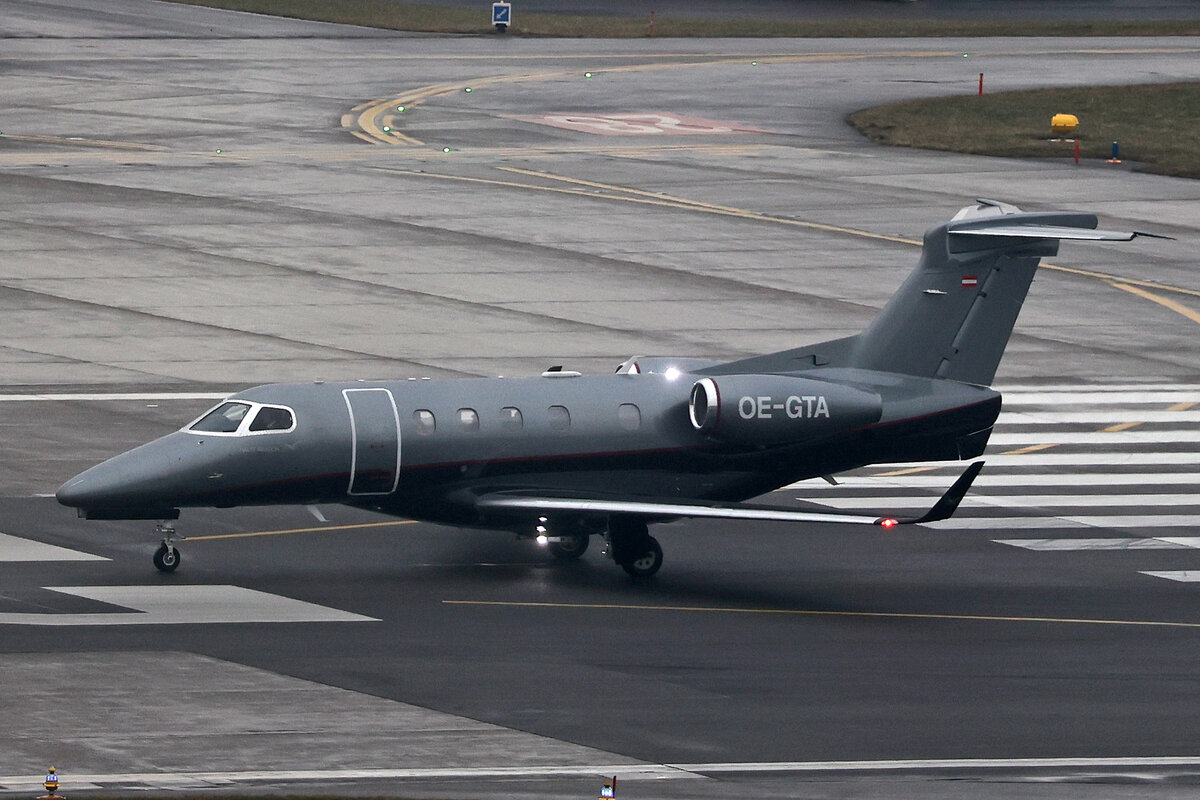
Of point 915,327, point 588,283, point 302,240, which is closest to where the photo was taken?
point 915,327

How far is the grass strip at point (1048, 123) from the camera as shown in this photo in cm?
7056

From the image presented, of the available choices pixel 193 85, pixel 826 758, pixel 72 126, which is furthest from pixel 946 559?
pixel 193 85

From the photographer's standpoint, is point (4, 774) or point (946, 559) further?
point (946, 559)

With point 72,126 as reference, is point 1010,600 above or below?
below

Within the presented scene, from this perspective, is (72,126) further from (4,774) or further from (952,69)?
(4,774)

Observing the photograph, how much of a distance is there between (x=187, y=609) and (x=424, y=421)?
14.0 ft

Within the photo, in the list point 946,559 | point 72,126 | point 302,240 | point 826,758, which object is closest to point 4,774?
point 826,758

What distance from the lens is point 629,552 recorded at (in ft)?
96.5

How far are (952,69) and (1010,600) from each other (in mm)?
62663

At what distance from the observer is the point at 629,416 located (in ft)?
97.5

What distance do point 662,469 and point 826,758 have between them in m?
8.99

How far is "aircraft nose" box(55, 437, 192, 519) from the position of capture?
2758 cm

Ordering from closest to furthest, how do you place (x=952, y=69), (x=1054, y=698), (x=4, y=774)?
1. (x=4, y=774)
2. (x=1054, y=698)
3. (x=952, y=69)

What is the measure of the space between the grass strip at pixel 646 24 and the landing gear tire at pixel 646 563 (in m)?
70.8
